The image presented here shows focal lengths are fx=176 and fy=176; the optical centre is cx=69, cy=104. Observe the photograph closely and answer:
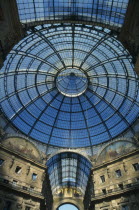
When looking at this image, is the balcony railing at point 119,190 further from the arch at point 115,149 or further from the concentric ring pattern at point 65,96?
the concentric ring pattern at point 65,96

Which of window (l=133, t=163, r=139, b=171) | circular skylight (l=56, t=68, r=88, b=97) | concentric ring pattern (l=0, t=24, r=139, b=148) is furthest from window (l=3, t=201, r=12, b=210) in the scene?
circular skylight (l=56, t=68, r=88, b=97)

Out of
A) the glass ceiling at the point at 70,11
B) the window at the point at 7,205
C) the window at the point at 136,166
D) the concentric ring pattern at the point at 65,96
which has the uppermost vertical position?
the glass ceiling at the point at 70,11

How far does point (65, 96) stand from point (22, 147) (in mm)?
17614

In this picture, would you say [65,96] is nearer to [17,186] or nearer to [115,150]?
[115,150]

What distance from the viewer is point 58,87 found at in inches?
1836

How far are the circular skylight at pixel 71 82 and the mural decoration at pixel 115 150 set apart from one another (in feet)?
53.5

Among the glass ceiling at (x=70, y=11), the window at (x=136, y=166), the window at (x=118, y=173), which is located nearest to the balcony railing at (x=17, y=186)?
the window at (x=118, y=173)

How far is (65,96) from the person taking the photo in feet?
156

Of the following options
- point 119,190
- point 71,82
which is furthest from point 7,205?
point 71,82

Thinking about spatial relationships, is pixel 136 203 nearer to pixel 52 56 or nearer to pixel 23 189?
pixel 23 189

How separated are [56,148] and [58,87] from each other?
15823mm

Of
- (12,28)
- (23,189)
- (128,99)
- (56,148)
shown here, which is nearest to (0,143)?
(23,189)

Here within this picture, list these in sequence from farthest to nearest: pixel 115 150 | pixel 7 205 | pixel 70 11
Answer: pixel 115 150, pixel 7 205, pixel 70 11

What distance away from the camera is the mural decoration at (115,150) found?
114ft
